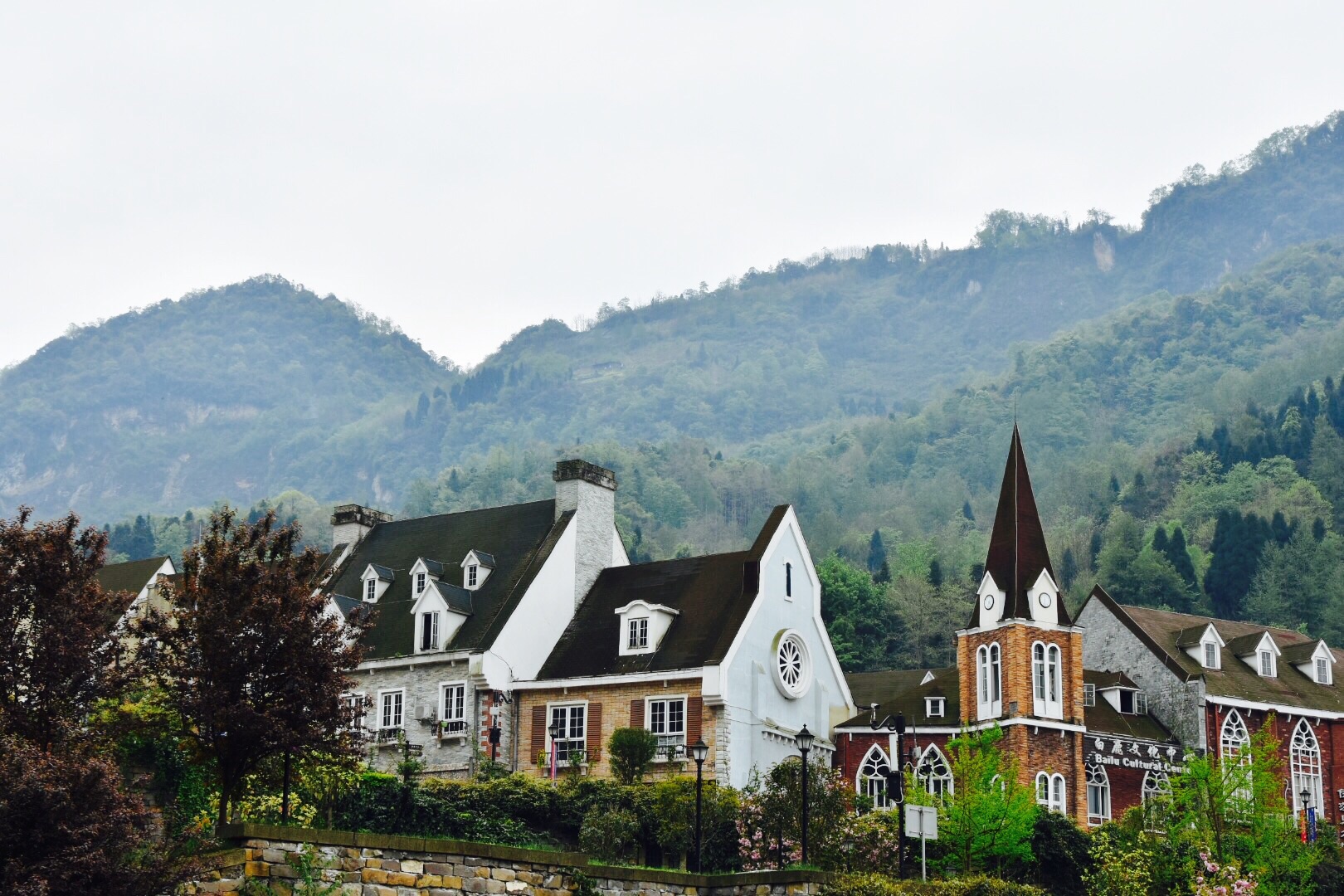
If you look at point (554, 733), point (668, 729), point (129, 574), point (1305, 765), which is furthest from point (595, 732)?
point (1305, 765)

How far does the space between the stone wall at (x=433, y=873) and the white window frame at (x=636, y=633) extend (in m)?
19.7

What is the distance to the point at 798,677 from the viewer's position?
51562 mm

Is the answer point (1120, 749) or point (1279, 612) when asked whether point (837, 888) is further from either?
point (1279, 612)

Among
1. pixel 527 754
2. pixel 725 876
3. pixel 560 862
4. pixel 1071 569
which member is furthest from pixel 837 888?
pixel 1071 569

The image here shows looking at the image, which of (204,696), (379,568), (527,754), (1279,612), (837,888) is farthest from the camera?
(1279,612)

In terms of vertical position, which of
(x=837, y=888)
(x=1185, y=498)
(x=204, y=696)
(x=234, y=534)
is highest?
(x=1185, y=498)

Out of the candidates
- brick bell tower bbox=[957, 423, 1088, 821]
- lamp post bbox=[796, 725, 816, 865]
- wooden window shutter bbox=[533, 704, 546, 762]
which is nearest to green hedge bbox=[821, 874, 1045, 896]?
lamp post bbox=[796, 725, 816, 865]

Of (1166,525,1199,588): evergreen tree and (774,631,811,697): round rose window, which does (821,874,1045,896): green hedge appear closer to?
(774,631,811,697): round rose window

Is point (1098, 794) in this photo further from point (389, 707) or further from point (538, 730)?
point (389, 707)

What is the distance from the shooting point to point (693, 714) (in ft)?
155

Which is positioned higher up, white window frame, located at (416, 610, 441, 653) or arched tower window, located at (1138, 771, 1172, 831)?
white window frame, located at (416, 610, 441, 653)

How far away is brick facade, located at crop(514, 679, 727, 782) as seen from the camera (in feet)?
153

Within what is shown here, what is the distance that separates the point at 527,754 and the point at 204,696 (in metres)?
22.4

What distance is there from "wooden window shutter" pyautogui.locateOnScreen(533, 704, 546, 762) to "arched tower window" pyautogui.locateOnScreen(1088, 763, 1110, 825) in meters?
19.0
